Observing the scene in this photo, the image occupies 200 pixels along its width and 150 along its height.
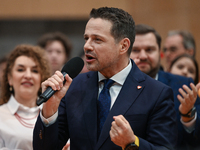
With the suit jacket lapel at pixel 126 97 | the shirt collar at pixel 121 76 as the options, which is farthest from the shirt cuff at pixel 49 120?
the shirt collar at pixel 121 76

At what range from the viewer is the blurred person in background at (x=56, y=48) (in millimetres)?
4125

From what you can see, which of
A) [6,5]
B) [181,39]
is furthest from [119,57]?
[6,5]

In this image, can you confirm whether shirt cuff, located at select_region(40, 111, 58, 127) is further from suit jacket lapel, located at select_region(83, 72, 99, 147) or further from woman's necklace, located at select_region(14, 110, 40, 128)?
woman's necklace, located at select_region(14, 110, 40, 128)

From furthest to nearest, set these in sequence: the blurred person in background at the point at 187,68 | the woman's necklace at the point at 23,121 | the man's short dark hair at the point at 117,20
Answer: the blurred person in background at the point at 187,68
the woman's necklace at the point at 23,121
the man's short dark hair at the point at 117,20

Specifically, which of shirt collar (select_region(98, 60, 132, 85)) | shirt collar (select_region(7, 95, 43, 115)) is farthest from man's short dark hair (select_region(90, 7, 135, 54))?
shirt collar (select_region(7, 95, 43, 115))

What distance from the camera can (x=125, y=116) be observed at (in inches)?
70.4

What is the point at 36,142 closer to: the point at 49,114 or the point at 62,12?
the point at 49,114

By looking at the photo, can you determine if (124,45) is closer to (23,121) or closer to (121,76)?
(121,76)

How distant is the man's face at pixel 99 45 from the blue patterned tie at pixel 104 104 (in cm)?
15

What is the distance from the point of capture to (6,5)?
20.5 ft

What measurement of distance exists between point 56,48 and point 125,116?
2634 millimetres

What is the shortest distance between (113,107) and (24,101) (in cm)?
122

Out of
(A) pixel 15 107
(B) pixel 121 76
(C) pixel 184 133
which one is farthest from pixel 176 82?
(A) pixel 15 107

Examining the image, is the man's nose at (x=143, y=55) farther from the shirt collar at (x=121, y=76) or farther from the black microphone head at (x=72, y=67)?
the black microphone head at (x=72, y=67)
